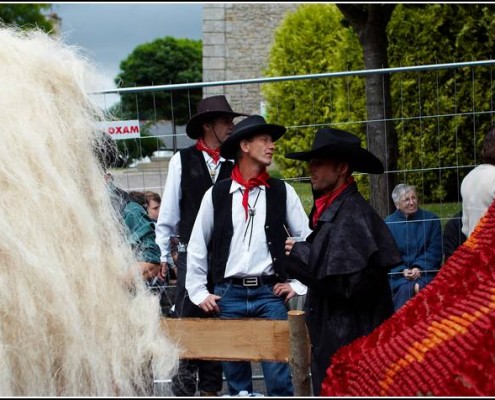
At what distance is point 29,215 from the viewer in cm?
182

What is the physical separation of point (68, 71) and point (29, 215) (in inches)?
16.2

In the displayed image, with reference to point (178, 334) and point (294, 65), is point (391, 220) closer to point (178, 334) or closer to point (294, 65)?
point (178, 334)

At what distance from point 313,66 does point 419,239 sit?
950 cm

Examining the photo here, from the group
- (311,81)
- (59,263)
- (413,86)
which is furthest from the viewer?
(413,86)

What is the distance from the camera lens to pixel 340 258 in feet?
11.3

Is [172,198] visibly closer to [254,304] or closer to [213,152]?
[213,152]

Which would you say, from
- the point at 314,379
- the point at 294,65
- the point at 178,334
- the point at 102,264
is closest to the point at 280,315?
the point at 314,379

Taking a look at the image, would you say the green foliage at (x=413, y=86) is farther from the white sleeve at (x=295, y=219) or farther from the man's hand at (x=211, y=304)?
the man's hand at (x=211, y=304)

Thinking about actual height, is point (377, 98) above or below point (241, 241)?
above

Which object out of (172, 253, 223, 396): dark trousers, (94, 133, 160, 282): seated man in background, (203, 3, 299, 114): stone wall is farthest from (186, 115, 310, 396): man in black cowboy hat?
(203, 3, 299, 114): stone wall

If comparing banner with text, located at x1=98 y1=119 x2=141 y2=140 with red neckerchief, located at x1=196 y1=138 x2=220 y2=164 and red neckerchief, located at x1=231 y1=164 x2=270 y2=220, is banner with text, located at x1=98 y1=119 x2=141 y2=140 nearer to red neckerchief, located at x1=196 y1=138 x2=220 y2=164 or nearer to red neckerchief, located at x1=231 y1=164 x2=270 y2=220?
red neckerchief, located at x1=196 y1=138 x2=220 y2=164

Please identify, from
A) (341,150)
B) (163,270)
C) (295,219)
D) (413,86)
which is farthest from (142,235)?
(413,86)

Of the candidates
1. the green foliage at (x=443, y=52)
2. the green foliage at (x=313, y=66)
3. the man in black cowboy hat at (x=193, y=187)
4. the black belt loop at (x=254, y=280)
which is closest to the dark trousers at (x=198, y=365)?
the man in black cowboy hat at (x=193, y=187)

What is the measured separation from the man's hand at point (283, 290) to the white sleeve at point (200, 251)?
379 millimetres
